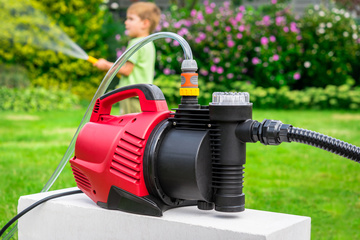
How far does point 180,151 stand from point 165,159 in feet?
0.20

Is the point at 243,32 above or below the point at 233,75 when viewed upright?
above

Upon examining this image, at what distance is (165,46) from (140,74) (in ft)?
13.5

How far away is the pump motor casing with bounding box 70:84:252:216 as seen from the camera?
1.48 meters

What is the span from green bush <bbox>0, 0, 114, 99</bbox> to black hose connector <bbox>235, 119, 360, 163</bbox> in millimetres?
7139

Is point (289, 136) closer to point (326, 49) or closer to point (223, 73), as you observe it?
point (223, 73)

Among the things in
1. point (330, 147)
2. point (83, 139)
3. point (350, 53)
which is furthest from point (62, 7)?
point (330, 147)

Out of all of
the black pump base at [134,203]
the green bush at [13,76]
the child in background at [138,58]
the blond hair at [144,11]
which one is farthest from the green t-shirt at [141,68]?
the green bush at [13,76]

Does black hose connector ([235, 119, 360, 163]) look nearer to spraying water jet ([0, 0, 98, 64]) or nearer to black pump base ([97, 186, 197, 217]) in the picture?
black pump base ([97, 186, 197, 217])

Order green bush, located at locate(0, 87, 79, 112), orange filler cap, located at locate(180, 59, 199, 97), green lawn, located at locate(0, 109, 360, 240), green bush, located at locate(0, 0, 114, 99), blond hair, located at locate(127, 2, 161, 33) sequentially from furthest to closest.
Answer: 1. green bush, located at locate(0, 0, 114, 99)
2. green bush, located at locate(0, 87, 79, 112)
3. blond hair, located at locate(127, 2, 161, 33)
4. green lawn, located at locate(0, 109, 360, 240)
5. orange filler cap, located at locate(180, 59, 199, 97)

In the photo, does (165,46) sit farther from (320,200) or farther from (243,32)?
(320,200)

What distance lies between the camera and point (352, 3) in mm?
13992

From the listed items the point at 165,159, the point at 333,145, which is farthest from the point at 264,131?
the point at 165,159

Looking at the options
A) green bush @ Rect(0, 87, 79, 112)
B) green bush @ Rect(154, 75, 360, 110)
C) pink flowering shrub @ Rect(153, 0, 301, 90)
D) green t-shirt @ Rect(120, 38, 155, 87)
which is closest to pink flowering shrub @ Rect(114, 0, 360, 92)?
pink flowering shrub @ Rect(153, 0, 301, 90)

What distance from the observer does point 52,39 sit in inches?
342
